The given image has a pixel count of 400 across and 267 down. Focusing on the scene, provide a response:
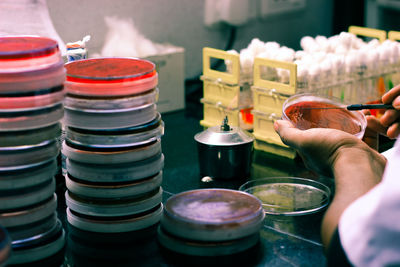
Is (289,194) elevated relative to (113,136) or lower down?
lower down

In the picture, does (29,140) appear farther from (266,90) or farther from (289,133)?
(266,90)

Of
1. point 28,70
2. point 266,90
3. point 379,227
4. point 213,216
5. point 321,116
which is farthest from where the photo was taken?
point 266,90

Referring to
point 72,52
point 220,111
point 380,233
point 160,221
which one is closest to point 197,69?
point 220,111

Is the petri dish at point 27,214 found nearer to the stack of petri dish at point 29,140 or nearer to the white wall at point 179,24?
the stack of petri dish at point 29,140

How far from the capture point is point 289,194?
141 centimetres

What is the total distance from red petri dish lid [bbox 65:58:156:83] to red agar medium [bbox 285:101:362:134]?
35 cm

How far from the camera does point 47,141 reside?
1035mm

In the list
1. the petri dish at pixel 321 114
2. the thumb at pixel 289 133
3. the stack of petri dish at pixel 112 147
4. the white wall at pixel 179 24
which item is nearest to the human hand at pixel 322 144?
the thumb at pixel 289 133

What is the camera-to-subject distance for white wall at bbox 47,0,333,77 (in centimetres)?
226

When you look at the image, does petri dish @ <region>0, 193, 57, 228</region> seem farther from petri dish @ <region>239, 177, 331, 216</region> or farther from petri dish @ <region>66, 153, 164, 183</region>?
petri dish @ <region>239, 177, 331, 216</region>

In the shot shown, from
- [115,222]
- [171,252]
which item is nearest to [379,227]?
[171,252]

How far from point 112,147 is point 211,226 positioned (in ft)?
0.83

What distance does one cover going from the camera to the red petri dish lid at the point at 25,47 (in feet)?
3.22

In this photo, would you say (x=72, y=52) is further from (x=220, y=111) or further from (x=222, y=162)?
(x=220, y=111)
